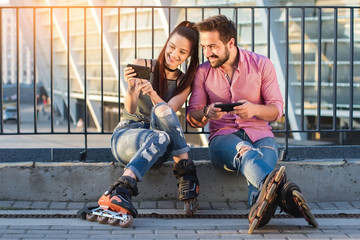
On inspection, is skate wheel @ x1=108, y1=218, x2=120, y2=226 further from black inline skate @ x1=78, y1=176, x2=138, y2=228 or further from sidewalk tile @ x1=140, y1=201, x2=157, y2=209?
sidewalk tile @ x1=140, y1=201, x2=157, y2=209

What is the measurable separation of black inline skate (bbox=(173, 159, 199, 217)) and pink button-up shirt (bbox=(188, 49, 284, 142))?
443 millimetres

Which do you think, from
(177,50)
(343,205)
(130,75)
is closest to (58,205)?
(130,75)

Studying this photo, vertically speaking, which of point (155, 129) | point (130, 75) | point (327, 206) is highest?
point (130, 75)

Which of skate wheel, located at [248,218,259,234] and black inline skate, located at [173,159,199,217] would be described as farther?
black inline skate, located at [173,159,199,217]

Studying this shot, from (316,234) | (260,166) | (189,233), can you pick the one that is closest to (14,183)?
(189,233)

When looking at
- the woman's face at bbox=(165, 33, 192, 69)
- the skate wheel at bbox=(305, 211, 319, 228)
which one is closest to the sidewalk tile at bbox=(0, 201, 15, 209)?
the woman's face at bbox=(165, 33, 192, 69)

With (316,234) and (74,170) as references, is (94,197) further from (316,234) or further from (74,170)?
(316,234)

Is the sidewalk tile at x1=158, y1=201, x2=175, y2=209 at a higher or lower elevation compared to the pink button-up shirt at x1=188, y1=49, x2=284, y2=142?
lower

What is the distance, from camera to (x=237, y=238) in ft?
13.0

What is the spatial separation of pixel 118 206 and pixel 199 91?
1.16 m

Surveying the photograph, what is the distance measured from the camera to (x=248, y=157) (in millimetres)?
4273

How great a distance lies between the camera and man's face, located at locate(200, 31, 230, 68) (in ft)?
15.1

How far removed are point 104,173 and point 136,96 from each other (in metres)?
0.69

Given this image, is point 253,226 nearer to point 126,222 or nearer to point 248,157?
point 248,157
